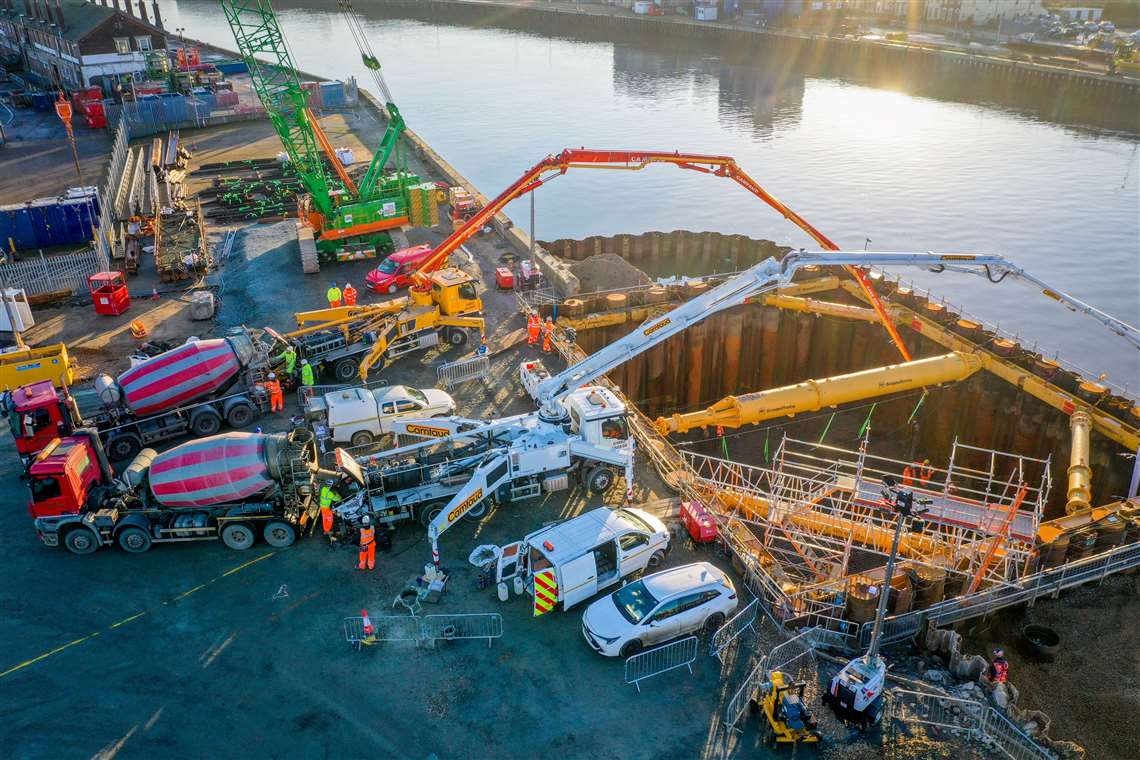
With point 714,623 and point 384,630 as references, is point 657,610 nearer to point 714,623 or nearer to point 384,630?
point 714,623

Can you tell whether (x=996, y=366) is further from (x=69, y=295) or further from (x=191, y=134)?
(x=191, y=134)

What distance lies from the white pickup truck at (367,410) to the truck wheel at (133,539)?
6.03 meters

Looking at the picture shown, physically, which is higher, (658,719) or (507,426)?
(507,426)

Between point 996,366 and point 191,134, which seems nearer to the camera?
point 996,366

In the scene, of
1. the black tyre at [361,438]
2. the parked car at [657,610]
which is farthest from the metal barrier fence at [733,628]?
the black tyre at [361,438]

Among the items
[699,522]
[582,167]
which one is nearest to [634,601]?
[699,522]

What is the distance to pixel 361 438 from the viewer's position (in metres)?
27.0

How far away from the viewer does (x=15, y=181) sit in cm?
6038

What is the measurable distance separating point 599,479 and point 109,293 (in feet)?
82.1

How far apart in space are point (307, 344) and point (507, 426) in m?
10.0

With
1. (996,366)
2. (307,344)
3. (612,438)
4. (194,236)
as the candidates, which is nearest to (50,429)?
(307,344)

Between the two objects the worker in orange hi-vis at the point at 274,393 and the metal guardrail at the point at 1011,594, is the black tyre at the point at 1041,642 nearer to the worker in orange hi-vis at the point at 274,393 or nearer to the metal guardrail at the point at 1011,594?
the metal guardrail at the point at 1011,594

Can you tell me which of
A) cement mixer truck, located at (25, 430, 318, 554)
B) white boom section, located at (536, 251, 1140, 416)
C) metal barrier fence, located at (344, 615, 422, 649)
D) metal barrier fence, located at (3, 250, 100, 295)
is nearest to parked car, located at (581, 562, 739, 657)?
metal barrier fence, located at (344, 615, 422, 649)

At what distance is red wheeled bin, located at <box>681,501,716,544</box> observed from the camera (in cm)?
2266
